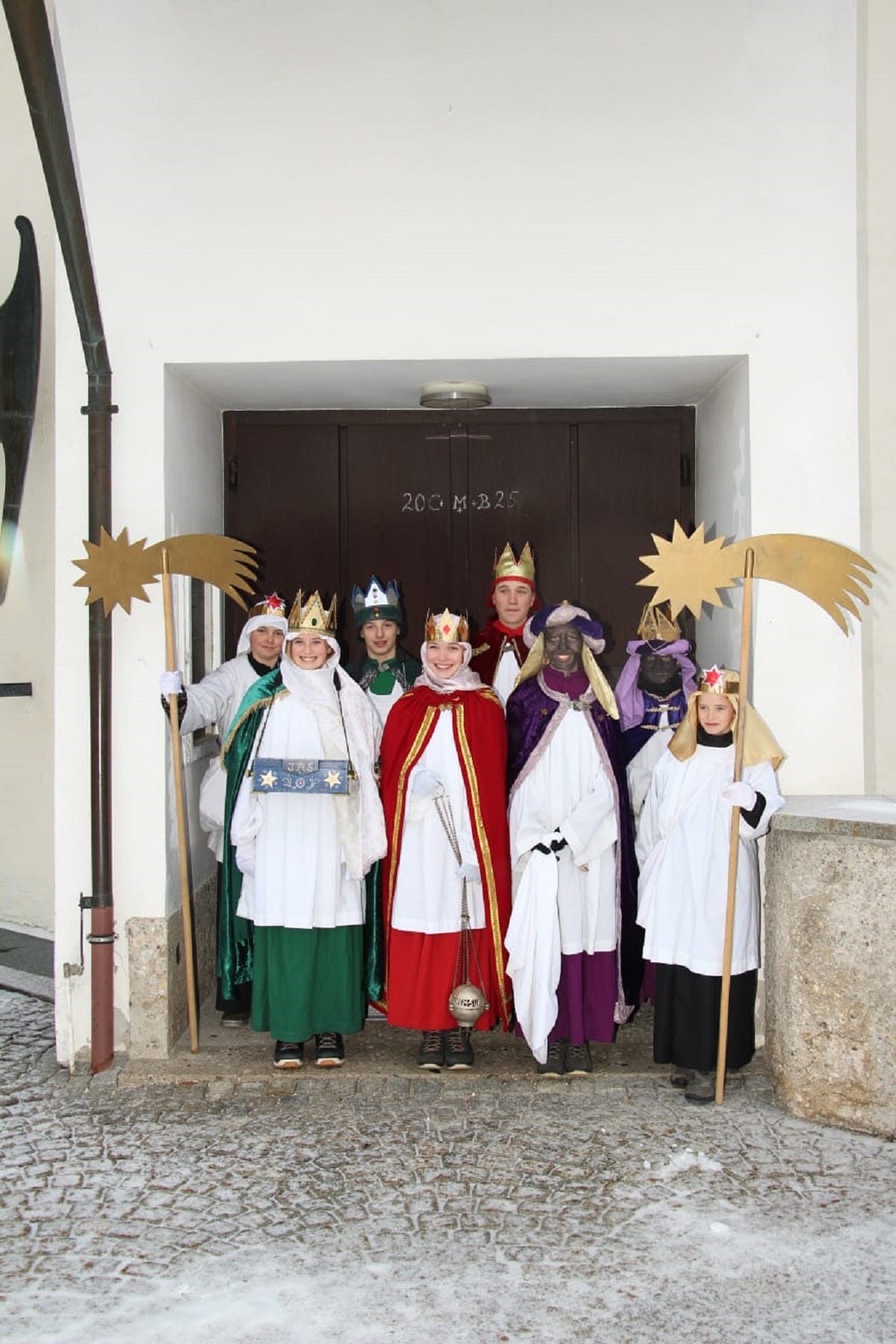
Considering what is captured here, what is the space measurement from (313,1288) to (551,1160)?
1.12m

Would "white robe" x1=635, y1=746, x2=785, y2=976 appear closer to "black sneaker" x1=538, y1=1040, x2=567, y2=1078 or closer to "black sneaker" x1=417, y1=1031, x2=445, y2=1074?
"black sneaker" x1=538, y1=1040, x2=567, y2=1078

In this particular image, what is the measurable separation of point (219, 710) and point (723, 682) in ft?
7.67

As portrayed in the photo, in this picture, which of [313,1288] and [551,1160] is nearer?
[313,1288]

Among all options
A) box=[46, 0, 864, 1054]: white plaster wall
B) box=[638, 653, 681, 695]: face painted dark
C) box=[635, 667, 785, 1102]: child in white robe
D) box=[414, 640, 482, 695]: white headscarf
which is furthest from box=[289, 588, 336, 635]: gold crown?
box=[635, 667, 785, 1102]: child in white robe

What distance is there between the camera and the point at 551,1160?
457 centimetres

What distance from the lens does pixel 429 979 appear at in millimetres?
5492

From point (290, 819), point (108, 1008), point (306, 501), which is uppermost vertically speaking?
point (306, 501)

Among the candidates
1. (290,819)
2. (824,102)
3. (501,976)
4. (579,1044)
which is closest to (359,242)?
(824,102)

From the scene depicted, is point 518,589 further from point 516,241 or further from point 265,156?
point 265,156

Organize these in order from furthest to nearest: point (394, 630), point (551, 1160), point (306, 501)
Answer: point (306, 501), point (394, 630), point (551, 1160)

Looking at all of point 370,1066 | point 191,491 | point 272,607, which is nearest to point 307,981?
point 370,1066

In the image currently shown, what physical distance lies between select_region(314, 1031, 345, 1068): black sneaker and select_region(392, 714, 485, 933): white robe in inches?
22.6

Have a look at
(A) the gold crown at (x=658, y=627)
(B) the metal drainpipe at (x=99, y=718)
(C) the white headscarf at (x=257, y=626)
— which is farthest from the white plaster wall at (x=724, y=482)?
(B) the metal drainpipe at (x=99, y=718)

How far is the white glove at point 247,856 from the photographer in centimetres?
556
